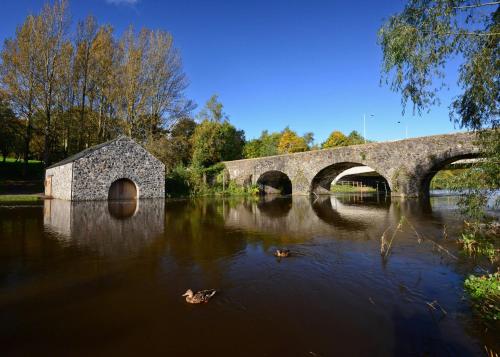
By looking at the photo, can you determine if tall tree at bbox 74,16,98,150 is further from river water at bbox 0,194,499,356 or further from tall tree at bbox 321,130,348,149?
tall tree at bbox 321,130,348,149

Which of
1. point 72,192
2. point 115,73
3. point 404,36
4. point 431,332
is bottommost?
point 431,332

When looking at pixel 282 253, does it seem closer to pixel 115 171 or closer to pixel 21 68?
pixel 115 171

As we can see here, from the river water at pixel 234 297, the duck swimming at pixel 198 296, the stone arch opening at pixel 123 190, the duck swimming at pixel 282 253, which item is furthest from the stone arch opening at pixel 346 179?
the duck swimming at pixel 198 296

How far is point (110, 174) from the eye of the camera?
22.0 meters

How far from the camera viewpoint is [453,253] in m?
7.50

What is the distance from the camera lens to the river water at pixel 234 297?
11.9ft

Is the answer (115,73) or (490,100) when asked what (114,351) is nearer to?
(490,100)

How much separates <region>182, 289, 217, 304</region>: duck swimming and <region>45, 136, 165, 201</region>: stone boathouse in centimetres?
1881

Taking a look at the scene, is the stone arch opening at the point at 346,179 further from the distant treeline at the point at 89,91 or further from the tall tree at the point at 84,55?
the tall tree at the point at 84,55

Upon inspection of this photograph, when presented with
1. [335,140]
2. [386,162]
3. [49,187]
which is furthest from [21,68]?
[335,140]

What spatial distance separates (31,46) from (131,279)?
104 ft

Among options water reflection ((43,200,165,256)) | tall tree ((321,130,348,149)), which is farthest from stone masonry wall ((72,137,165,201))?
tall tree ((321,130,348,149))

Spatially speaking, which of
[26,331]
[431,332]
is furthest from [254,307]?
[26,331]

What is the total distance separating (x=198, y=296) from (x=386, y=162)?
22.3 metres
